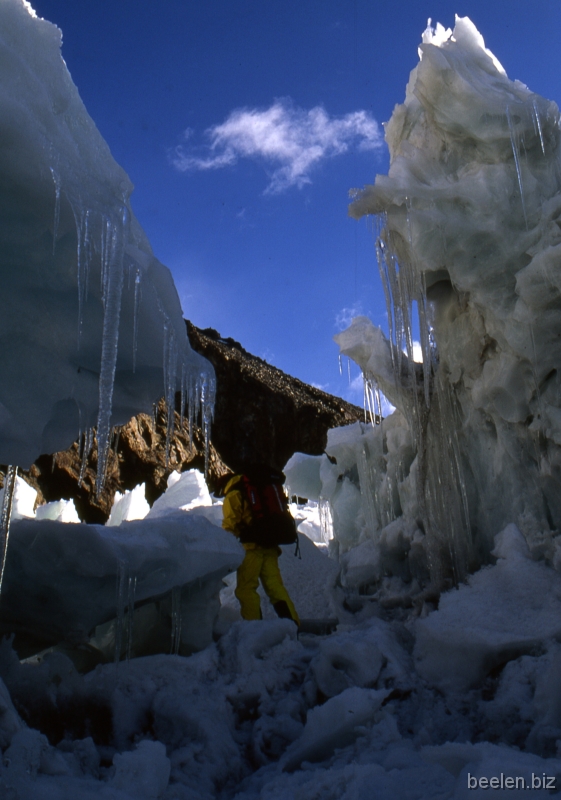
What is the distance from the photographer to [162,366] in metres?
3.64

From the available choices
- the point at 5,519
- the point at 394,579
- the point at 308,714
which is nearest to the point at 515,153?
the point at 394,579

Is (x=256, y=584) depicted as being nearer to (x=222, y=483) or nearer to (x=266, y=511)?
(x=266, y=511)

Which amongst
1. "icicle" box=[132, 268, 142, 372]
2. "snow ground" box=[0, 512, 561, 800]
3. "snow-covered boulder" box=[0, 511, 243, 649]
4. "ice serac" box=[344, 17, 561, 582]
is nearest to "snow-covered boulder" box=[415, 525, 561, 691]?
"snow ground" box=[0, 512, 561, 800]

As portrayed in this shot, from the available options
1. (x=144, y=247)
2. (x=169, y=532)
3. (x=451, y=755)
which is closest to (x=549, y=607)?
(x=451, y=755)

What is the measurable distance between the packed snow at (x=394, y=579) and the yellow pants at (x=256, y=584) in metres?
0.30

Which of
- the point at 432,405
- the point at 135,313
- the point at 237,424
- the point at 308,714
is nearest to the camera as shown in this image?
the point at 308,714

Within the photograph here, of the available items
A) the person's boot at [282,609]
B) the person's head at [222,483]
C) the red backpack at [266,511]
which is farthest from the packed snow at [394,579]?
the person's head at [222,483]

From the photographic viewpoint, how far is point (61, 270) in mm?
2969

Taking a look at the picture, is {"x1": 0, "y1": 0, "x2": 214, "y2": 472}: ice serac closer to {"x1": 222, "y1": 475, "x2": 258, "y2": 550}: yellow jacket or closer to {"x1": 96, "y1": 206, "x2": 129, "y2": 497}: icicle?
{"x1": 96, "y1": 206, "x2": 129, "y2": 497}: icicle

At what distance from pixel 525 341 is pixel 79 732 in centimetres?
418

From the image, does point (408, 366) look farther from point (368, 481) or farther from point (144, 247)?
point (144, 247)

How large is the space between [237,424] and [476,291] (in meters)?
15.8

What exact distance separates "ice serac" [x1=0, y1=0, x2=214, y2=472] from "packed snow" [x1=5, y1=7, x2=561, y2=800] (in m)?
0.02

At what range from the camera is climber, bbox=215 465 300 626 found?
482 centimetres
